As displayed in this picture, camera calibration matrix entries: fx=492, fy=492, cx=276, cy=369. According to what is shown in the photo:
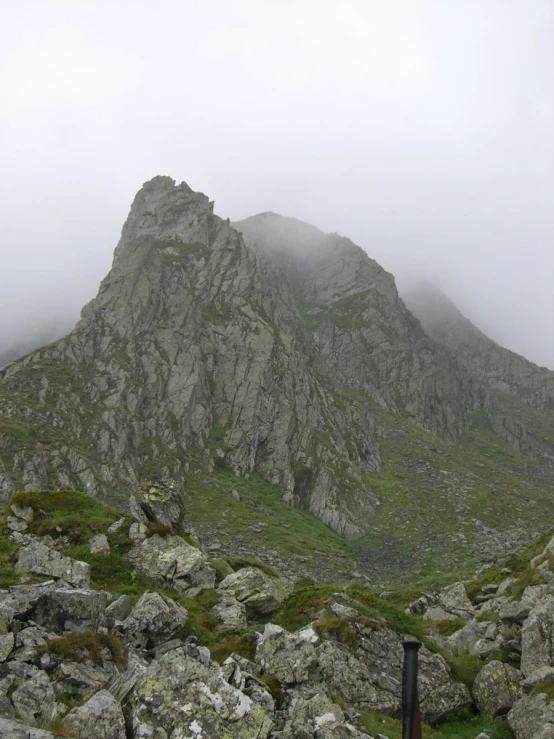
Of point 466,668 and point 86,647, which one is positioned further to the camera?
point 466,668

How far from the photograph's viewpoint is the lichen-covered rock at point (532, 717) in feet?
47.8

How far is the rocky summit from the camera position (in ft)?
44.3

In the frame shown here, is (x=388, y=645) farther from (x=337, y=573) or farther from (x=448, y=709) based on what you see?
(x=337, y=573)

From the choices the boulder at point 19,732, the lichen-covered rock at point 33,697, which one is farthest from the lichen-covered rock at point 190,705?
the boulder at point 19,732

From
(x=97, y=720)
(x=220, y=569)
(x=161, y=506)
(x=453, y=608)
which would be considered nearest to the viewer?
(x=97, y=720)

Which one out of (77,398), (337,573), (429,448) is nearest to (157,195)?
(77,398)

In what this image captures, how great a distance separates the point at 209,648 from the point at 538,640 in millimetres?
12793

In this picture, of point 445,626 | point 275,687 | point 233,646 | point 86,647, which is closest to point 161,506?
point 233,646

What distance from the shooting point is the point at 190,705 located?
1200 centimetres

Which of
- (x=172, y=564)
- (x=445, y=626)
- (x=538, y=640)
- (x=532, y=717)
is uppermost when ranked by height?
(x=538, y=640)

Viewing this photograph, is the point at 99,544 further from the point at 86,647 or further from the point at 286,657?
the point at 286,657

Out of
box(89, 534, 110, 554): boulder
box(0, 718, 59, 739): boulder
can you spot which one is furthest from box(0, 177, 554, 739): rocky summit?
box(89, 534, 110, 554): boulder

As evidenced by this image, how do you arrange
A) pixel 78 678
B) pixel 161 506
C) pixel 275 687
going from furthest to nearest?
pixel 161 506 → pixel 275 687 → pixel 78 678

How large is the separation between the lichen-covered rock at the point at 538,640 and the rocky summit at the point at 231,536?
0.09 meters
